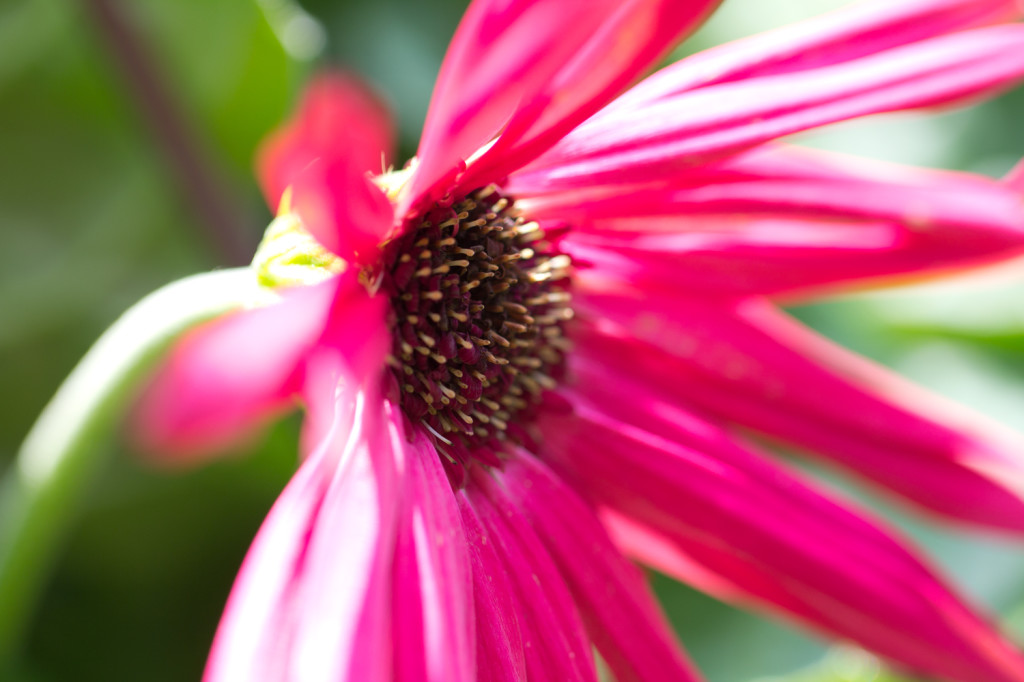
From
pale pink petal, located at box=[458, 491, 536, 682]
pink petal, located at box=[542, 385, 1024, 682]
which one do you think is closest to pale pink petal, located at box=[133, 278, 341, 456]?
pale pink petal, located at box=[458, 491, 536, 682]

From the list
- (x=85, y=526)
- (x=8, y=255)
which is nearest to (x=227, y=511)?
(x=85, y=526)

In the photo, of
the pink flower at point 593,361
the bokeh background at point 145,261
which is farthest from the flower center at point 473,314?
the bokeh background at point 145,261

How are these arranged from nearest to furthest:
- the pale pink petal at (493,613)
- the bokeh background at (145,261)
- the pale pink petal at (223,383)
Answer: the pale pink petal at (223,383)
the pale pink petal at (493,613)
the bokeh background at (145,261)

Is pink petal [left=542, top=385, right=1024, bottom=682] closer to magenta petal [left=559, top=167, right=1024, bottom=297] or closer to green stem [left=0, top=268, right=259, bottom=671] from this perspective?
magenta petal [left=559, top=167, right=1024, bottom=297]

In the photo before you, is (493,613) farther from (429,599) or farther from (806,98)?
(806,98)

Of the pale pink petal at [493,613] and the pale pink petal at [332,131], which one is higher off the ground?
the pale pink petal at [332,131]

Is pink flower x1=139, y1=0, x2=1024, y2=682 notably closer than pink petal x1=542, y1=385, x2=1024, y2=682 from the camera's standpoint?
Yes

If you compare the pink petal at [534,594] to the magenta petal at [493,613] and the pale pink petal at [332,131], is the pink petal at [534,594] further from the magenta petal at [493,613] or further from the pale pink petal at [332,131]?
the pale pink petal at [332,131]
